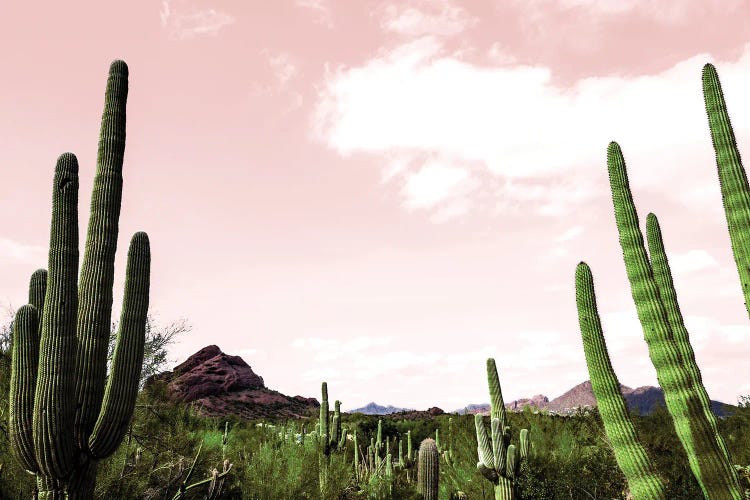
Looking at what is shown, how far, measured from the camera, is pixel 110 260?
7145mm

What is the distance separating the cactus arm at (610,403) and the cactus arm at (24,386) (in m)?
6.51

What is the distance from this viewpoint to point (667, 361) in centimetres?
659

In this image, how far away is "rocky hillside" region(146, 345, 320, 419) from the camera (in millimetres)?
55375

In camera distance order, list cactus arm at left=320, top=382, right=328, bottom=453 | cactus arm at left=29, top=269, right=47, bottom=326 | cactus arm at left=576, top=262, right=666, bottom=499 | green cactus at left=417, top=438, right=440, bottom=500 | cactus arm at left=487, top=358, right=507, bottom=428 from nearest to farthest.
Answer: cactus arm at left=576, top=262, right=666, bottom=499, cactus arm at left=29, top=269, right=47, bottom=326, green cactus at left=417, top=438, right=440, bottom=500, cactus arm at left=487, top=358, right=507, bottom=428, cactus arm at left=320, top=382, right=328, bottom=453

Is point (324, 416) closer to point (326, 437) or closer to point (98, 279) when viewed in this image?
point (326, 437)

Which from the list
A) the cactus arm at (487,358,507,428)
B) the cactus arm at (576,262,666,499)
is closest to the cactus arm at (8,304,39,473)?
the cactus arm at (576,262,666,499)

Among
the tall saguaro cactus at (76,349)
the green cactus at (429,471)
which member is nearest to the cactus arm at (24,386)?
the tall saguaro cactus at (76,349)

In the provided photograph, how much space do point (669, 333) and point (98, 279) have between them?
266 inches

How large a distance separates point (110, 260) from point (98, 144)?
5.69ft

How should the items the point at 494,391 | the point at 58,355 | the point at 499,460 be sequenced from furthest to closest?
the point at 494,391, the point at 499,460, the point at 58,355

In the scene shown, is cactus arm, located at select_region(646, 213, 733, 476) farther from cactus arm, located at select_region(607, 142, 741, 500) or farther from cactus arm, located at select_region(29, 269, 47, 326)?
cactus arm, located at select_region(29, 269, 47, 326)

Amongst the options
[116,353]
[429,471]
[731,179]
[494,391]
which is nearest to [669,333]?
[731,179]

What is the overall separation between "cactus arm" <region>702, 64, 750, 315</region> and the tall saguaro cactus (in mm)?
7045

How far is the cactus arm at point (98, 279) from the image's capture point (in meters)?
6.69
